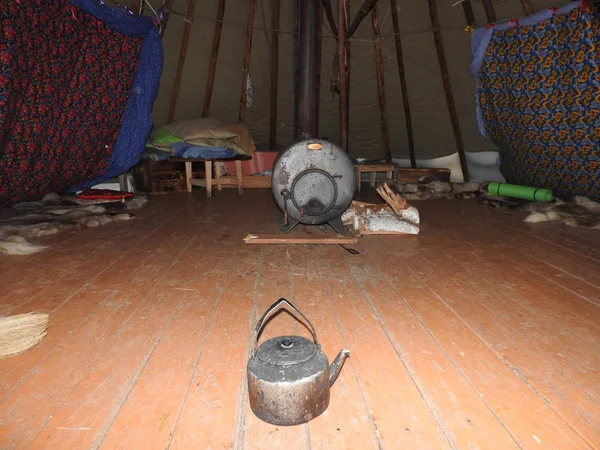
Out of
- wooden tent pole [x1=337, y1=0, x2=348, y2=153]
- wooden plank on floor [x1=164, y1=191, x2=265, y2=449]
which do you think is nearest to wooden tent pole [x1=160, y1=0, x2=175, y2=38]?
wooden tent pole [x1=337, y1=0, x2=348, y2=153]

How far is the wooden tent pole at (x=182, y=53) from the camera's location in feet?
16.1

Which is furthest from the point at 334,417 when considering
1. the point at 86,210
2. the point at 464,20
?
the point at 464,20

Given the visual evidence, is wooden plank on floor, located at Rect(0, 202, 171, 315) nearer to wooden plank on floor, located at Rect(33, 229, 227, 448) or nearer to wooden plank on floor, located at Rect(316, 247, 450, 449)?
wooden plank on floor, located at Rect(33, 229, 227, 448)

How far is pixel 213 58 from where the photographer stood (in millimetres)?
5277

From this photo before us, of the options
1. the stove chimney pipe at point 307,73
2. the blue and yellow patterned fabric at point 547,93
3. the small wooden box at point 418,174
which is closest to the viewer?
the blue and yellow patterned fabric at point 547,93

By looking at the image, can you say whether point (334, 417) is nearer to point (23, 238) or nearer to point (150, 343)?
point (150, 343)

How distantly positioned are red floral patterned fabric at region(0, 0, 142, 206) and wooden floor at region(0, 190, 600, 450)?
0.92m

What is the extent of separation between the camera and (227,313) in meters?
1.71

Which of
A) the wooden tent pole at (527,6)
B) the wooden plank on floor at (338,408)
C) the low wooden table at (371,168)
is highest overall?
the wooden tent pole at (527,6)

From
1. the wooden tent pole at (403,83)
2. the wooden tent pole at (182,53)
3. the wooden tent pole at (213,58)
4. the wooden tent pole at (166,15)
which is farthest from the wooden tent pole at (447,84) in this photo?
the wooden tent pole at (166,15)

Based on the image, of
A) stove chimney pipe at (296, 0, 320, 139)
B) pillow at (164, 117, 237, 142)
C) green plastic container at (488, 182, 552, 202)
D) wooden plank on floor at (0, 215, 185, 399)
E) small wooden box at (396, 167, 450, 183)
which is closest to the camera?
wooden plank on floor at (0, 215, 185, 399)

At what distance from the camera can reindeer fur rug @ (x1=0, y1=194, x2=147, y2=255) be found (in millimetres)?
2572

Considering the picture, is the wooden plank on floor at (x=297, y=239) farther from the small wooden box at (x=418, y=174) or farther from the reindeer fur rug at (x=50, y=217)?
the small wooden box at (x=418, y=174)

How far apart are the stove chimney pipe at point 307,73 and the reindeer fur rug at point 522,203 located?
55.6 inches
